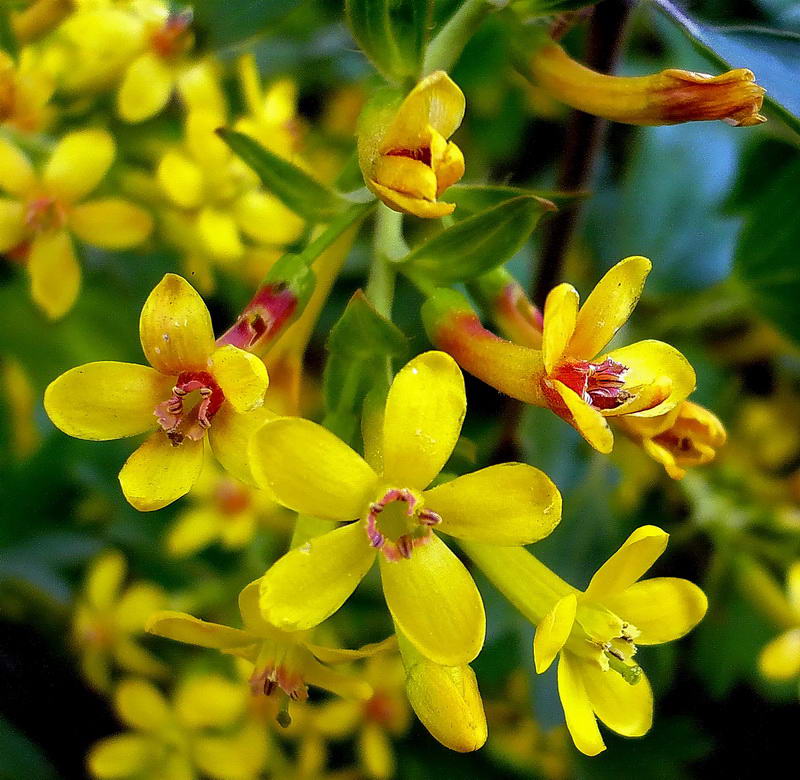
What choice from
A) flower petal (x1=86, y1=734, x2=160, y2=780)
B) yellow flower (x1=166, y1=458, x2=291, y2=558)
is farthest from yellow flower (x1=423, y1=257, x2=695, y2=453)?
flower petal (x1=86, y1=734, x2=160, y2=780)

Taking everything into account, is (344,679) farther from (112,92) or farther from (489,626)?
(112,92)

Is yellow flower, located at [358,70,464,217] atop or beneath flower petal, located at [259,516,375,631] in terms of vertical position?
atop

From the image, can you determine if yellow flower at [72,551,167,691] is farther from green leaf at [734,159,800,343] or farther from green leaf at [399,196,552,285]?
green leaf at [734,159,800,343]

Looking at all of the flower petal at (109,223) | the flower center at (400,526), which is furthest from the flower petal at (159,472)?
the flower petal at (109,223)

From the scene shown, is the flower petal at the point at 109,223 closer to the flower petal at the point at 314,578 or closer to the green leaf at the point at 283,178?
the green leaf at the point at 283,178

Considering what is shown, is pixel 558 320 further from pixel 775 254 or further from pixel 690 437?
pixel 775 254

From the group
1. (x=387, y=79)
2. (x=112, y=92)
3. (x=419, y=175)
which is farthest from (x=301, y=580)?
(x=112, y=92)
